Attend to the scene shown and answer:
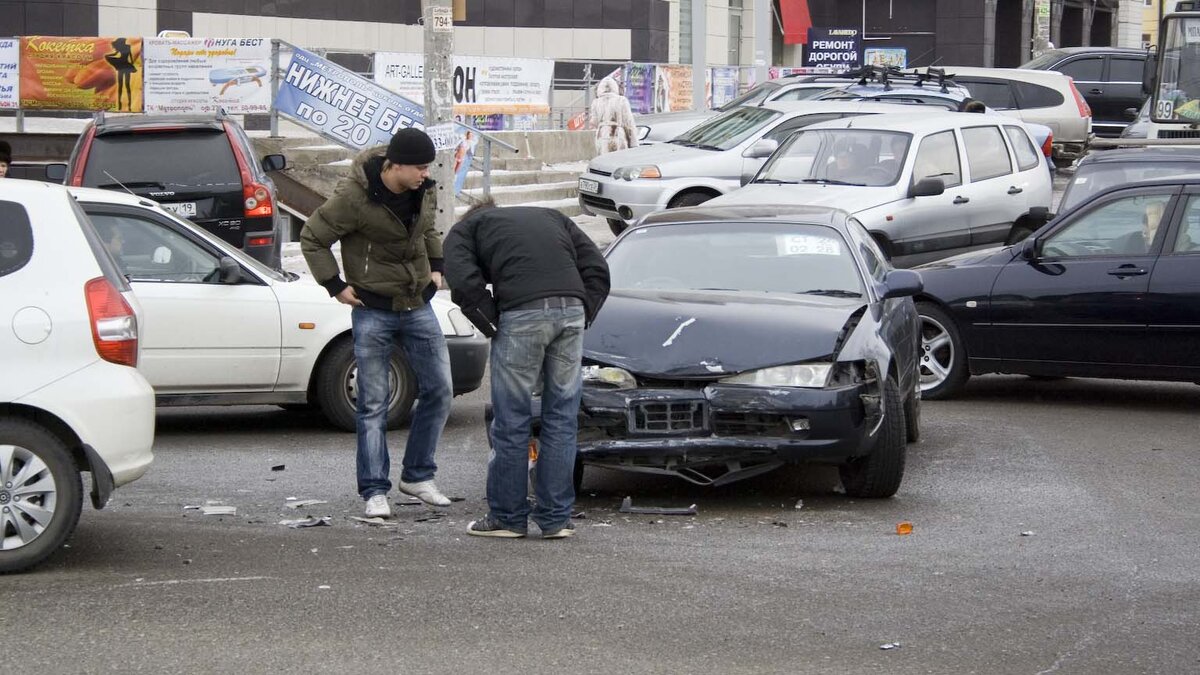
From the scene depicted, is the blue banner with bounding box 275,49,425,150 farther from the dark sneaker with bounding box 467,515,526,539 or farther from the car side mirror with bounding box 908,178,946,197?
the dark sneaker with bounding box 467,515,526,539

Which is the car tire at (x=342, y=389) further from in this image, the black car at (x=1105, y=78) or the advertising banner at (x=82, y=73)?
the black car at (x=1105, y=78)

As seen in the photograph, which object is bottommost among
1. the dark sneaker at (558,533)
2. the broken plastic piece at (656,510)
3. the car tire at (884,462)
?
the broken plastic piece at (656,510)

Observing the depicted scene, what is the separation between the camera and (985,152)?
53.7 ft

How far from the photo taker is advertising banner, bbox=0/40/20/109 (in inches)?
904

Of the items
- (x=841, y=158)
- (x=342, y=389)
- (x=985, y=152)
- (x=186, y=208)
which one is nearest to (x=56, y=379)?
(x=342, y=389)

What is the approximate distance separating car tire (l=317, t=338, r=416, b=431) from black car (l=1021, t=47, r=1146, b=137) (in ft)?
80.6

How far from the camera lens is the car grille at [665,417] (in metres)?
7.66

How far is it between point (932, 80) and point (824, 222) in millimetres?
16776

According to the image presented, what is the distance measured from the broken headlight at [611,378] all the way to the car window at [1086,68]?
27058mm

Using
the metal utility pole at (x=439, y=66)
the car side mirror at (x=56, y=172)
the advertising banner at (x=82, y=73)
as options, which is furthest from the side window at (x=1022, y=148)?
the advertising banner at (x=82, y=73)

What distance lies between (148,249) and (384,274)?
113 inches

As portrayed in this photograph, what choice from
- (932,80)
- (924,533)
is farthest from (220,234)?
(932,80)

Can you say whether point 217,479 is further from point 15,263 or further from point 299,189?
point 299,189

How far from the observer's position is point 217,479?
8.66 metres
